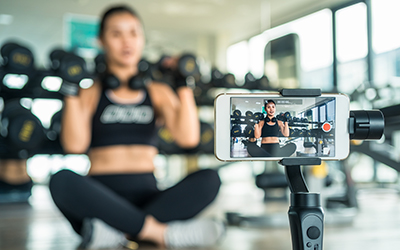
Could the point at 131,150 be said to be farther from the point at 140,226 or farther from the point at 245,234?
the point at 245,234

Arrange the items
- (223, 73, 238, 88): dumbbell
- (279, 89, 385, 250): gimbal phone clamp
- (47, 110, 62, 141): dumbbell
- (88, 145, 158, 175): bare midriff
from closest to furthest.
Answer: (279, 89, 385, 250): gimbal phone clamp < (88, 145, 158, 175): bare midriff < (47, 110, 62, 141): dumbbell < (223, 73, 238, 88): dumbbell

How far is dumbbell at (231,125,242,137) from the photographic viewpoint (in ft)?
1.69

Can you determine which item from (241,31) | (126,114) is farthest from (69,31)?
(126,114)

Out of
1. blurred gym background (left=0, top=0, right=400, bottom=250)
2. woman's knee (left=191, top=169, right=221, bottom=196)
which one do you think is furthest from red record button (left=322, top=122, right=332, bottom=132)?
woman's knee (left=191, top=169, right=221, bottom=196)

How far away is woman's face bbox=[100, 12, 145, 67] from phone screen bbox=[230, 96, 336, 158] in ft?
3.24

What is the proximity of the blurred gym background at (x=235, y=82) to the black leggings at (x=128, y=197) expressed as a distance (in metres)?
0.16

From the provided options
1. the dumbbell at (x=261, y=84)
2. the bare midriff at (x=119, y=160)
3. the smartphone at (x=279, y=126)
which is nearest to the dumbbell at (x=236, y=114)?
the smartphone at (x=279, y=126)

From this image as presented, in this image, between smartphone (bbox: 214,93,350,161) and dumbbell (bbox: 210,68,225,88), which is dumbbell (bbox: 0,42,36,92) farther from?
smartphone (bbox: 214,93,350,161)

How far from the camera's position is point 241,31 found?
498cm

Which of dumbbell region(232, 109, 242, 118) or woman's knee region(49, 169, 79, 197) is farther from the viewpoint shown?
woman's knee region(49, 169, 79, 197)

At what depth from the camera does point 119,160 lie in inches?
52.1

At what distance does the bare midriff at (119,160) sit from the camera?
132cm

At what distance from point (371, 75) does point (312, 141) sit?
3536 millimetres

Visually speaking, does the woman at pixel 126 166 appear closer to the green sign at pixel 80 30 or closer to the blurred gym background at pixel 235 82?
the blurred gym background at pixel 235 82
